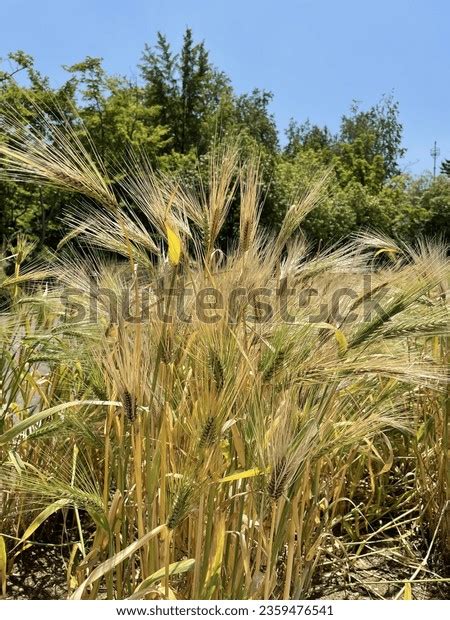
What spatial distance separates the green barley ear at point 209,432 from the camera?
1.13m

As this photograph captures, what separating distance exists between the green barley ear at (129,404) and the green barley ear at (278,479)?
0.95 feet

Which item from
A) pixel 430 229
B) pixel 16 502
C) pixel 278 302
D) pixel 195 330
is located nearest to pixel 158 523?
pixel 195 330

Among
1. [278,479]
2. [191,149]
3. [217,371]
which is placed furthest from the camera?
[191,149]

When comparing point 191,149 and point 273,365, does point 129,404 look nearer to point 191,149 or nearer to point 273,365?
point 273,365

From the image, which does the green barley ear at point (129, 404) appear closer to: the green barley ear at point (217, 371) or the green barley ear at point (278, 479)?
the green barley ear at point (217, 371)

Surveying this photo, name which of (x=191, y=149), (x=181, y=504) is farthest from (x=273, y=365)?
(x=191, y=149)

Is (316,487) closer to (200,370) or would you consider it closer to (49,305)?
(200,370)

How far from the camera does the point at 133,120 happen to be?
17.6 metres

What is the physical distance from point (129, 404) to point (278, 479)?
0.31 meters

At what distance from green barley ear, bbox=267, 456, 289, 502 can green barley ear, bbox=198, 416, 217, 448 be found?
0.13 m

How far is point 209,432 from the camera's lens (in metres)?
1.14

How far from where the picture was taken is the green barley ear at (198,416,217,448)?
3.72 feet

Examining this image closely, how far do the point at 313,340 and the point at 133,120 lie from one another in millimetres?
17317

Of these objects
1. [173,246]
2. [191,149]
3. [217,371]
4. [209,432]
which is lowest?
[209,432]
